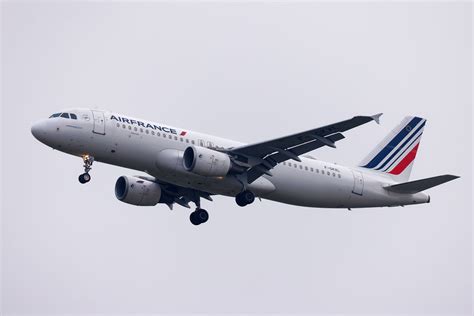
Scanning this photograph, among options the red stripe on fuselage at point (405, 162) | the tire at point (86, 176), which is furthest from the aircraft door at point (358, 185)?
the tire at point (86, 176)

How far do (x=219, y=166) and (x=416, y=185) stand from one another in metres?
11.6

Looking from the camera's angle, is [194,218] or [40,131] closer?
[40,131]

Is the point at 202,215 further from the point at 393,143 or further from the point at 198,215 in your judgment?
the point at 393,143

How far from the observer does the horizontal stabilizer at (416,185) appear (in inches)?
1949

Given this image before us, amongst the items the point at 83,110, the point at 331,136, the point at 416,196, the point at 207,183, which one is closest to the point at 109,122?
the point at 83,110

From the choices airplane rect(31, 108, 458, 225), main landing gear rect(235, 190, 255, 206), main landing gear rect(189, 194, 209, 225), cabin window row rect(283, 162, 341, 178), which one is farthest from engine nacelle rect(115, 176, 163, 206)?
cabin window row rect(283, 162, 341, 178)

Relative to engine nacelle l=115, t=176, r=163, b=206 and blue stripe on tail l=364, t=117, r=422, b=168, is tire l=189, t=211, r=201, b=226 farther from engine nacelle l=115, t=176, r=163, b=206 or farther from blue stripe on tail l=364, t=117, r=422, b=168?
blue stripe on tail l=364, t=117, r=422, b=168

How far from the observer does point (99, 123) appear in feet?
151

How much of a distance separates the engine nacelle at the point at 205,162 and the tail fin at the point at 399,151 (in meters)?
10.9

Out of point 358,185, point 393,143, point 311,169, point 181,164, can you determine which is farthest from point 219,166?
point 393,143

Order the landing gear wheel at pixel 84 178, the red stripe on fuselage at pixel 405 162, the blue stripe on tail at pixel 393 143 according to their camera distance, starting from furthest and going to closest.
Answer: the red stripe on fuselage at pixel 405 162 → the blue stripe on tail at pixel 393 143 → the landing gear wheel at pixel 84 178

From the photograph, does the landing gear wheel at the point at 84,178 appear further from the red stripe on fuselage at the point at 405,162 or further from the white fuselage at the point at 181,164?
the red stripe on fuselage at the point at 405,162

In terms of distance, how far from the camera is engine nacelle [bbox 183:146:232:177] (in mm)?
45844

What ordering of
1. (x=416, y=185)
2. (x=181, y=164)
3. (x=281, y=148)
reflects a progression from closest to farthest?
(x=181, y=164) < (x=281, y=148) < (x=416, y=185)
